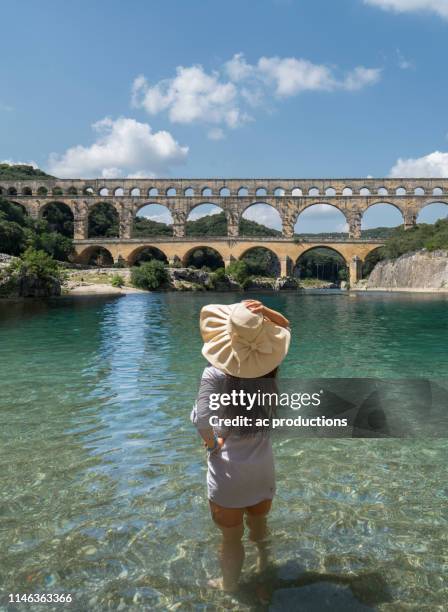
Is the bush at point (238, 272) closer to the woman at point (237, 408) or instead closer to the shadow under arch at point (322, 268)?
the shadow under arch at point (322, 268)

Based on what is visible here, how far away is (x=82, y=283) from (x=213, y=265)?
36.9 meters

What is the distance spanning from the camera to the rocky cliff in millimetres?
52531

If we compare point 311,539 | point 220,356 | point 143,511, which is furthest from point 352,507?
point 220,356

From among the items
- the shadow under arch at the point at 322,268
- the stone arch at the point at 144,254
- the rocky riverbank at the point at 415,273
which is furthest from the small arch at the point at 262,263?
the rocky riverbank at the point at 415,273

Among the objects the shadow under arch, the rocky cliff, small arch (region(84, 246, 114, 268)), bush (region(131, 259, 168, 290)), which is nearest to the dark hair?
the rocky cliff

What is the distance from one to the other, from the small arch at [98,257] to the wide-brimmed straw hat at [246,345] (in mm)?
74679

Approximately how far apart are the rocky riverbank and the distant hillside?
69.2 meters

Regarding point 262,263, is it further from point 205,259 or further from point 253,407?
point 253,407

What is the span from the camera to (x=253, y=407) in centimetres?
308

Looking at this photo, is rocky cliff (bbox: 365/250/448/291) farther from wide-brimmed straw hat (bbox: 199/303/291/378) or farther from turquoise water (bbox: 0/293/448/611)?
wide-brimmed straw hat (bbox: 199/303/291/378)

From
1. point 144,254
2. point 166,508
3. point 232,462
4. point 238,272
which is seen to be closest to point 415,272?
point 238,272

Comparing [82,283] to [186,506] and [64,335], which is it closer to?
[64,335]

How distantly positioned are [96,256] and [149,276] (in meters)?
27.1

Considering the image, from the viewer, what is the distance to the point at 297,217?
3007 inches
